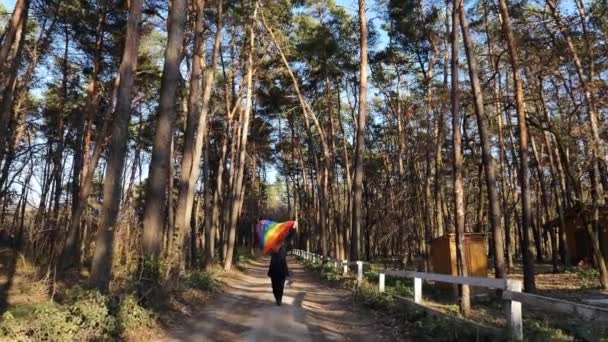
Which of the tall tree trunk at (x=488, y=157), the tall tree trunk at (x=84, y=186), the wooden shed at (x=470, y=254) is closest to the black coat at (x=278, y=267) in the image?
the tall tree trunk at (x=488, y=157)

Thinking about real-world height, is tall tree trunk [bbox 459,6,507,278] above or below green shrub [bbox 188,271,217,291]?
above

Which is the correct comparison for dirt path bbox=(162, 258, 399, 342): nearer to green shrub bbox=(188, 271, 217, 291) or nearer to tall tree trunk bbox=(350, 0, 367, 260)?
green shrub bbox=(188, 271, 217, 291)

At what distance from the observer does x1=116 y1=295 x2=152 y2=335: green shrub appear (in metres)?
7.82

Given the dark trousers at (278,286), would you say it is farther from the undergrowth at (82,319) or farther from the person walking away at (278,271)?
the undergrowth at (82,319)

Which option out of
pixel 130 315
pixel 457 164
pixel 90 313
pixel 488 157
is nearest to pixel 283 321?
pixel 130 315

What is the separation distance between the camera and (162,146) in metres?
11.3

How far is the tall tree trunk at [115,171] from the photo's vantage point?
9.48 m

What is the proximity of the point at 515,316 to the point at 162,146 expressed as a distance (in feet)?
25.9

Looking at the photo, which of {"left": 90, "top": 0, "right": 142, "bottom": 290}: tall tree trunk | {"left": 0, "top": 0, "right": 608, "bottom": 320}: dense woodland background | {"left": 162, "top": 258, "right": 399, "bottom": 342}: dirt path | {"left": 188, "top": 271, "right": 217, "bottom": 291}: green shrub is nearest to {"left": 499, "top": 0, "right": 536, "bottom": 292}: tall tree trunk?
{"left": 0, "top": 0, "right": 608, "bottom": 320}: dense woodland background

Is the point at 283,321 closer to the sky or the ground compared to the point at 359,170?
closer to the ground

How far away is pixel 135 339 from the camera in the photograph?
7.82 m

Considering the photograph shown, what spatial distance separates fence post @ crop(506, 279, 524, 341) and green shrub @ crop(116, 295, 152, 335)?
5316 millimetres

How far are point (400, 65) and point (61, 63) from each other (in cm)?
1619

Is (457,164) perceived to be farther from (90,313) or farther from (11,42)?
(11,42)
